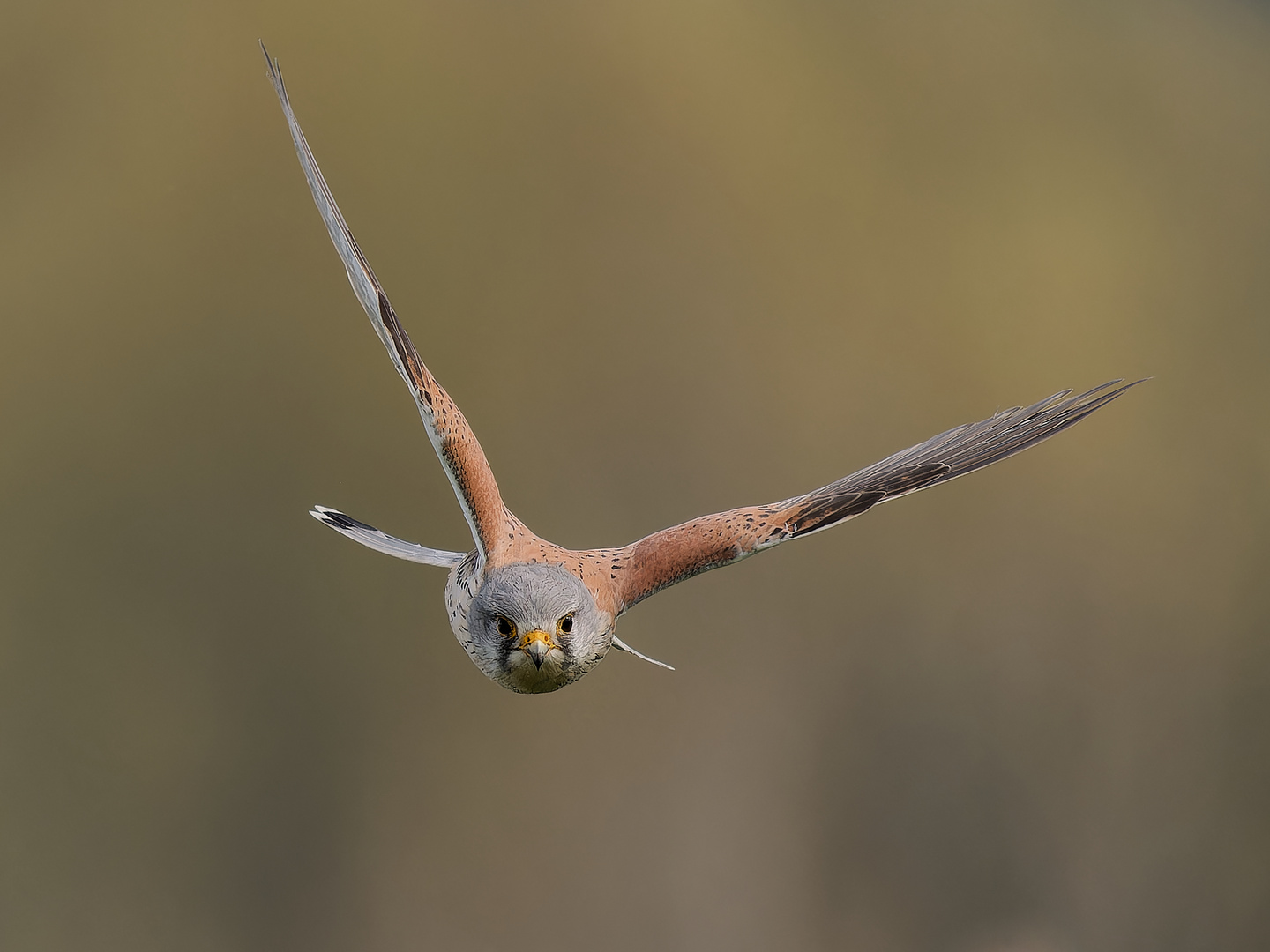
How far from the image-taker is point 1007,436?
8.57ft

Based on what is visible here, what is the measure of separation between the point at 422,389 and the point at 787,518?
3.00 ft

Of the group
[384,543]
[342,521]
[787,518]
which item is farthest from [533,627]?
[342,521]

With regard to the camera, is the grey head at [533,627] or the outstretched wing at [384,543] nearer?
the grey head at [533,627]

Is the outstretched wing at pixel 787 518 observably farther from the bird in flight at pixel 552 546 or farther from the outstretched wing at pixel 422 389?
the outstretched wing at pixel 422 389

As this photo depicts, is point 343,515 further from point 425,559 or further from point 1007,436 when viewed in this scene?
point 1007,436

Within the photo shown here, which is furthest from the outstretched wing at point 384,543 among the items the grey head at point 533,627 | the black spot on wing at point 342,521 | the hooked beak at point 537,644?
the hooked beak at point 537,644

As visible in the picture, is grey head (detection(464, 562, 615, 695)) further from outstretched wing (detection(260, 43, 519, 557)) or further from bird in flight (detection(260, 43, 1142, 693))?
outstretched wing (detection(260, 43, 519, 557))

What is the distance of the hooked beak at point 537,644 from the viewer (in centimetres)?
194

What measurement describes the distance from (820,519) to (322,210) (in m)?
1.29

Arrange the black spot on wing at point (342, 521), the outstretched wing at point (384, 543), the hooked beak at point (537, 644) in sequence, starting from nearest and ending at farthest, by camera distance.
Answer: the hooked beak at point (537, 644) → the outstretched wing at point (384, 543) → the black spot on wing at point (342, 521)

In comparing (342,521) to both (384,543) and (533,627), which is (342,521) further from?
(533,627)


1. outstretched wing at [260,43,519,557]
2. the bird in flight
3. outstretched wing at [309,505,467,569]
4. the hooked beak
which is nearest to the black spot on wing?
outstretched wing at [309,505,467,569]

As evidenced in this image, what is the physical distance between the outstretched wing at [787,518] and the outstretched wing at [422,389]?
1.19 ft

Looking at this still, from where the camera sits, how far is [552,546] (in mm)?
2387
